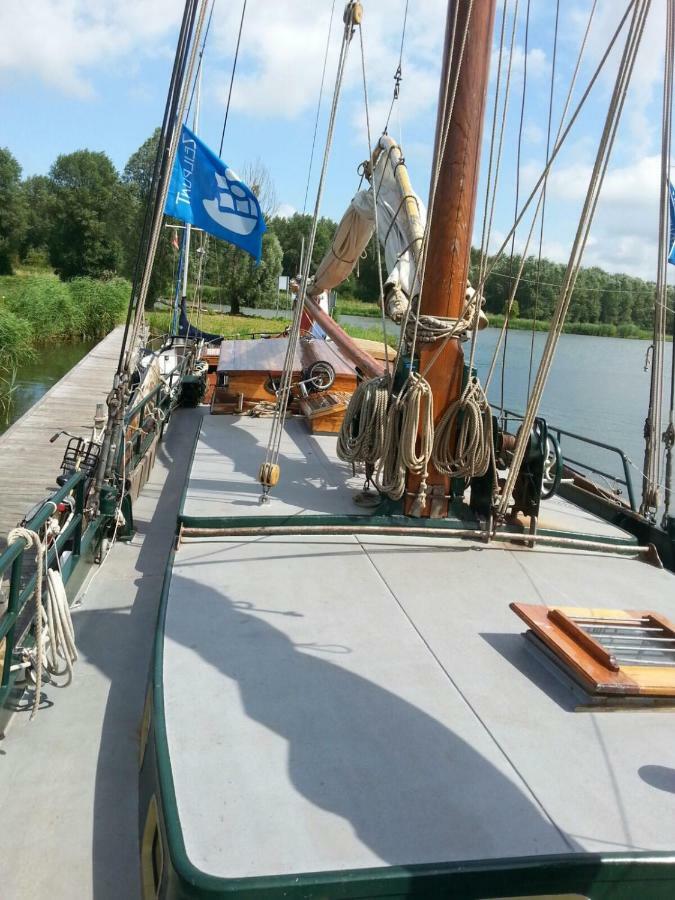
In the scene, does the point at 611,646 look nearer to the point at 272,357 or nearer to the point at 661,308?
the point at 661,308

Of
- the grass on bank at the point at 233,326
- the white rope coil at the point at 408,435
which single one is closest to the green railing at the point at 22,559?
the white rope coil at the point at 408,435

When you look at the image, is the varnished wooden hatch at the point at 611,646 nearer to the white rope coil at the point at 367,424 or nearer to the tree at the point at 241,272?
the white rope coil at the point at 367,424

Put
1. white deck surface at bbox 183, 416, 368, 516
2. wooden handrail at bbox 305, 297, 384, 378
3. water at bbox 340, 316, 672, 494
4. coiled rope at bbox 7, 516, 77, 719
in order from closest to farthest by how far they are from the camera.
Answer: coiled rope at bbox 7, 516, 77, 719
white deck surface at bbox 183, 416, 368, 516
wooden handrail at bbox 305, 297, 384, 378
water at bbox 340, 316, 672, 494

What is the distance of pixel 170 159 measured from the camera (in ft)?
14.3

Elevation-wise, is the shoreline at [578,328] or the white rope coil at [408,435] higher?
the shoreline at [578,328]

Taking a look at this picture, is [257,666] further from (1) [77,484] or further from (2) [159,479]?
(2) [159,479]

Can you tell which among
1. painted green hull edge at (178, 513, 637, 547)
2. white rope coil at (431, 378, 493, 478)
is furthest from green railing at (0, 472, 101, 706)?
white rope coil at (431, 378, 493, 478)

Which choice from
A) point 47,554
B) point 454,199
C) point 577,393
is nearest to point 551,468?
point 454,199

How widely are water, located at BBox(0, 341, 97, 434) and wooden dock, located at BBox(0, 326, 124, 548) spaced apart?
1.49 meters

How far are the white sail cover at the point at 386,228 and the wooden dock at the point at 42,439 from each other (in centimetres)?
423

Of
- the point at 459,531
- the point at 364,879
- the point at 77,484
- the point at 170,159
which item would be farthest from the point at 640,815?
the point at 170,159

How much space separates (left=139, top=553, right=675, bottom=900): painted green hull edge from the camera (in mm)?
1844

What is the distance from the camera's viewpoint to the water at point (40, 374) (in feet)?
57.2

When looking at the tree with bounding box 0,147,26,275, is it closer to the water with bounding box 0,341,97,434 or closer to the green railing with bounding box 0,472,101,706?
the water with bounding box 0,341,97,434
